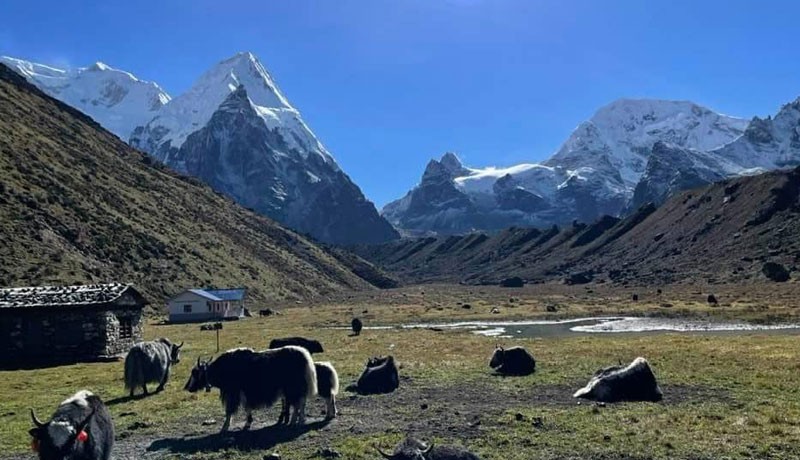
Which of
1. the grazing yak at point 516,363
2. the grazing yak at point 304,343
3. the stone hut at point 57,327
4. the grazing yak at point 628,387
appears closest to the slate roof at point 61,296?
the stone hut at point 57,327

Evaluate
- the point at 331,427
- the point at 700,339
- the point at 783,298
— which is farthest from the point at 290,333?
the point at 783,298

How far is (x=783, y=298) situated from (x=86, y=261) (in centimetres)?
10176

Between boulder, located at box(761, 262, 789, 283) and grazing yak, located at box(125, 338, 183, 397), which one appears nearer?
grazing yak, located at box(125, 338, 183, 397)

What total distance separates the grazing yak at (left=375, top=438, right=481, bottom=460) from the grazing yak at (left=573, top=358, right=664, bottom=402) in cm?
1140

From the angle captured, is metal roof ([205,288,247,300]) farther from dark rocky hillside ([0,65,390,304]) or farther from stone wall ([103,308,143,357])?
stone wall ([103,308,143,357])

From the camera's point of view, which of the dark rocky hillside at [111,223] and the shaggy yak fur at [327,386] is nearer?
the shaggy yak fur at [327,386]

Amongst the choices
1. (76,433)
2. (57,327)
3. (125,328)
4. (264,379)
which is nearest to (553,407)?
(264,379)

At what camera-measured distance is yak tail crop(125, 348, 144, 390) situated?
2978 centimetres

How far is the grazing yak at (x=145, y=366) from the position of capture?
97.8ft

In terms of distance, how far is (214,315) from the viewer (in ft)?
307

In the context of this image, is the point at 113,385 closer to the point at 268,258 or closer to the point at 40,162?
the point at 40,162

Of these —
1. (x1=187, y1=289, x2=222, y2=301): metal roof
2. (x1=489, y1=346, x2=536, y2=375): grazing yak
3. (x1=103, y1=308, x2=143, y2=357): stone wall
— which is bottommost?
(x1=489, y1=346, x2=536, y2=375): grazing yak

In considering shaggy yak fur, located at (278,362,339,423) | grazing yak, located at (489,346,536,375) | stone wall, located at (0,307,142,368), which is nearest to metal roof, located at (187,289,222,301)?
stone wall, located at (0,307,142,368)

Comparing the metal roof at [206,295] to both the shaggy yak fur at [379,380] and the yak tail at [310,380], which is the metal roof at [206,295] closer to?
the shaggy yak fur at [379,380]
